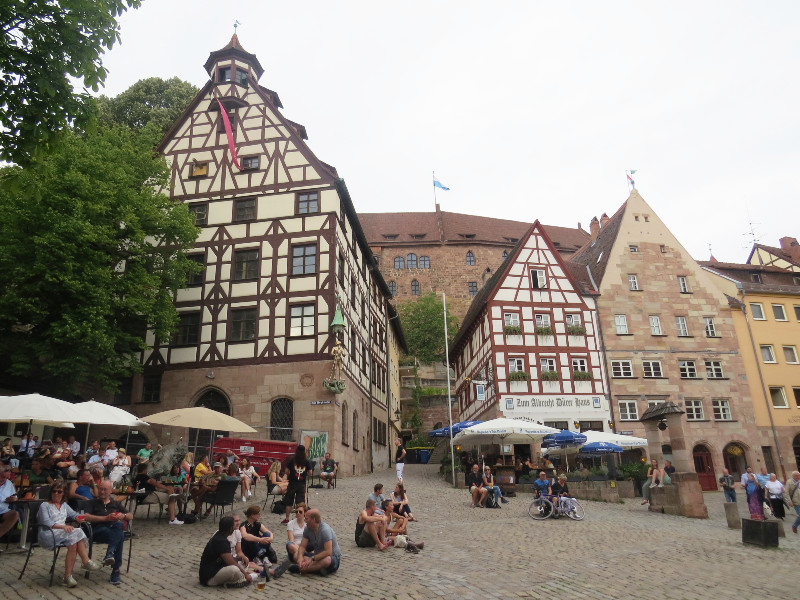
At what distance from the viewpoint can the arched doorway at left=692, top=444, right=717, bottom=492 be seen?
101 feet

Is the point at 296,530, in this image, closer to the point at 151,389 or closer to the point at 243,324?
the point at 243,324

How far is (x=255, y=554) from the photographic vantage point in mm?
8812

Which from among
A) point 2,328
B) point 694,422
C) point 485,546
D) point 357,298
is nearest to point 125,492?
point 485,546

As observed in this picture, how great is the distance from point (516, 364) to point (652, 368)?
726 cm

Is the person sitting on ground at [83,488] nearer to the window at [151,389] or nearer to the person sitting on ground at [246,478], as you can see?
the person sitting on ground at [246,478]

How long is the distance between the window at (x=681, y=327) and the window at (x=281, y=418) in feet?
71.4

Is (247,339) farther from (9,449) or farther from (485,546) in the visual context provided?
(485,546)

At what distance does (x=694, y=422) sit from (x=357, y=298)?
18.0 meters

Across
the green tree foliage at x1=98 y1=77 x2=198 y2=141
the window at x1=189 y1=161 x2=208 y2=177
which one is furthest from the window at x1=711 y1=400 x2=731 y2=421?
the green tree foliage at x1=98 y1=77 x2=198 y2=141

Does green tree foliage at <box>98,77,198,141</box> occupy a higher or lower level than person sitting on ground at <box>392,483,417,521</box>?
higher

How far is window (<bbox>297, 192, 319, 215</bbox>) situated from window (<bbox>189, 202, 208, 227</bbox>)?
4.26 meters

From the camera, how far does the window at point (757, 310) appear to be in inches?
1409

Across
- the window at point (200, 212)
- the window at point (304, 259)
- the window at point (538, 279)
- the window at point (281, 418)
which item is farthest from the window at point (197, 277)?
the window at point (538, 279)

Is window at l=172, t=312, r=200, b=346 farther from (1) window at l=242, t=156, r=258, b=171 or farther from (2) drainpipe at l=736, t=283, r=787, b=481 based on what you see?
(2) drainpipe at l=736, t=283, r=787, b=481
